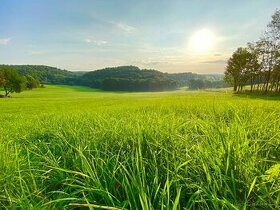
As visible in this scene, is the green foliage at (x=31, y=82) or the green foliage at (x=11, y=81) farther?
the green foliage at (x=31, y=82)

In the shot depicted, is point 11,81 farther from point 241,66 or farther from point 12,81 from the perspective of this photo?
point 241,66

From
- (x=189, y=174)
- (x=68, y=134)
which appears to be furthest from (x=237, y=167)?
(x=68, y=134)

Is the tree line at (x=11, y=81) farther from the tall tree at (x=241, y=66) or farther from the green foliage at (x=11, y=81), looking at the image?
the tall tree at (x=241, y=66)

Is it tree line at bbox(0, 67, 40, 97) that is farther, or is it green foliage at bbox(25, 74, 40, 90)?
green foliage at bbox(25, 74, 40, 90)

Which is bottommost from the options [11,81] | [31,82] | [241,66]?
[31,82]

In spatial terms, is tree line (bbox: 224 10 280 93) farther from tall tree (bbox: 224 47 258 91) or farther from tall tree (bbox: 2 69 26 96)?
tall tree (bbox: 2 69 26 96)

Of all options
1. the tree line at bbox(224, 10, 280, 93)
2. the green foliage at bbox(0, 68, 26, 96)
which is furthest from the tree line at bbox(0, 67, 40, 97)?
the tree line at bbox(224, 10, 280, 93)

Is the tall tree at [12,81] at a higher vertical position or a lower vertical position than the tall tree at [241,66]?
lower

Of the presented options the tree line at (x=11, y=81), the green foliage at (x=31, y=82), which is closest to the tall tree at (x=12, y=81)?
the tree line at (x=11, y=81)

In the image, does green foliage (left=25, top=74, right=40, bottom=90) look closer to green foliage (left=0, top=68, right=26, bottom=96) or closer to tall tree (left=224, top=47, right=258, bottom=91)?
green foliage (left=0, top=68, right=26, bottom=96)

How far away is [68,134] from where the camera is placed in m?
6.38

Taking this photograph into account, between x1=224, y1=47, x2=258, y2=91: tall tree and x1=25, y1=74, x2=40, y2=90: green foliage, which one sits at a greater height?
x1=224, y1=47, x2=258, y2=91: tall tree

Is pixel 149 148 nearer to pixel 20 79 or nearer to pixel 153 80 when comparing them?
pixel 20 79

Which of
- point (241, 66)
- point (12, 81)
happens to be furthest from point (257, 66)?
point (12, 81)
